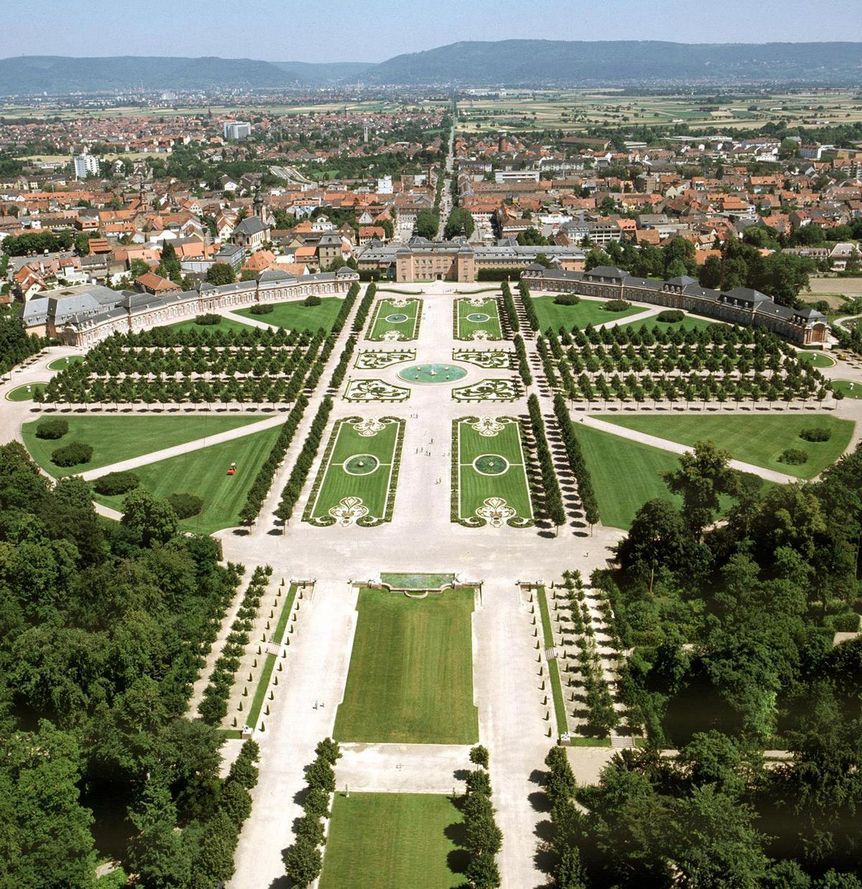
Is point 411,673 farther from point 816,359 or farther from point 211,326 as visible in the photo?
point 211,326

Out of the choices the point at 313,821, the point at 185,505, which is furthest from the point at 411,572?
the point at 313,821

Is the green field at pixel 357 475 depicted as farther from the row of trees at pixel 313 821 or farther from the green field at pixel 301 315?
the green field at pixel 301 315

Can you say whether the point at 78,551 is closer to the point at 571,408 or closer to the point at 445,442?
the point at 445,442

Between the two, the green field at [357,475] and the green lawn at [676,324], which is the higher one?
the green lawn at [676,324]

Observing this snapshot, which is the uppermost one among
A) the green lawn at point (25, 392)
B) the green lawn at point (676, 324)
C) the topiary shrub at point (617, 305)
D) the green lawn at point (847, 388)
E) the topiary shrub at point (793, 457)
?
the topiary shrub at point (617, 305)

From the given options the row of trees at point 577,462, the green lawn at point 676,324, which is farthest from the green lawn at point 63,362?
the green lawn at point 676,324

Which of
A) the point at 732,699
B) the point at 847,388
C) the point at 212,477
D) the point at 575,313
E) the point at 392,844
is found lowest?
the point at 392,844

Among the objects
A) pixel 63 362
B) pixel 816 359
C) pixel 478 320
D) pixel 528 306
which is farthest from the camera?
pixel 528 306
